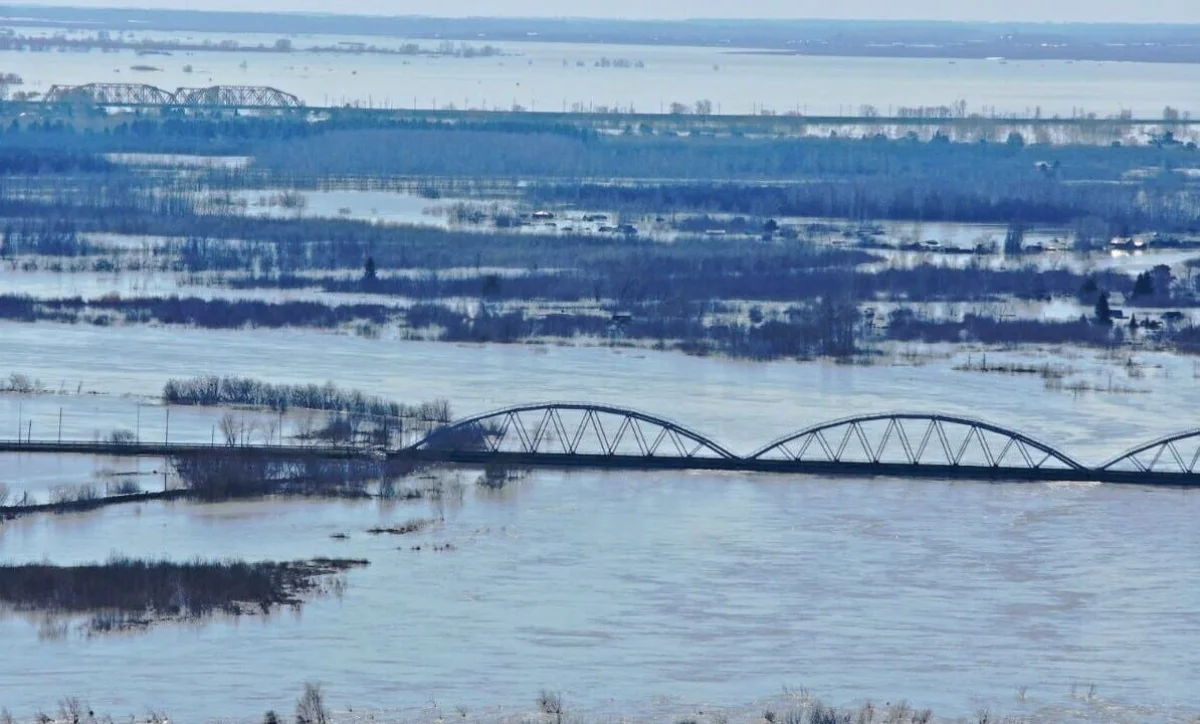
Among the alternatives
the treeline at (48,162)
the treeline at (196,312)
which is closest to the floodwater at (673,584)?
the treeline at (196,312)

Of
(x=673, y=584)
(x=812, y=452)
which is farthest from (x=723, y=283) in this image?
(x=673, y=584)

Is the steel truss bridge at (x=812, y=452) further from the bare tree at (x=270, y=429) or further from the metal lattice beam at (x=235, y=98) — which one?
the metal lattice beam at (x=235, y=98)

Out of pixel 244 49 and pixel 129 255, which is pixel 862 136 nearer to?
pixel 129 255

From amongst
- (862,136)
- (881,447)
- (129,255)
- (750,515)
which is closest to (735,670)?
(750,515)

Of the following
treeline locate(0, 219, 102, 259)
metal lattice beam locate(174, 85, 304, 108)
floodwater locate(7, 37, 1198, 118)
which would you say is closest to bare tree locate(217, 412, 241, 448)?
treeline locate(0, 219, 102, 259)

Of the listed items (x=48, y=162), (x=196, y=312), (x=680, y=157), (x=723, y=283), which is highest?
(x=680, y=157)

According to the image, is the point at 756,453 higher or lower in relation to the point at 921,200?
lower

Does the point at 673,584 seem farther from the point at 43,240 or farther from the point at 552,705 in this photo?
the point at 43,240
